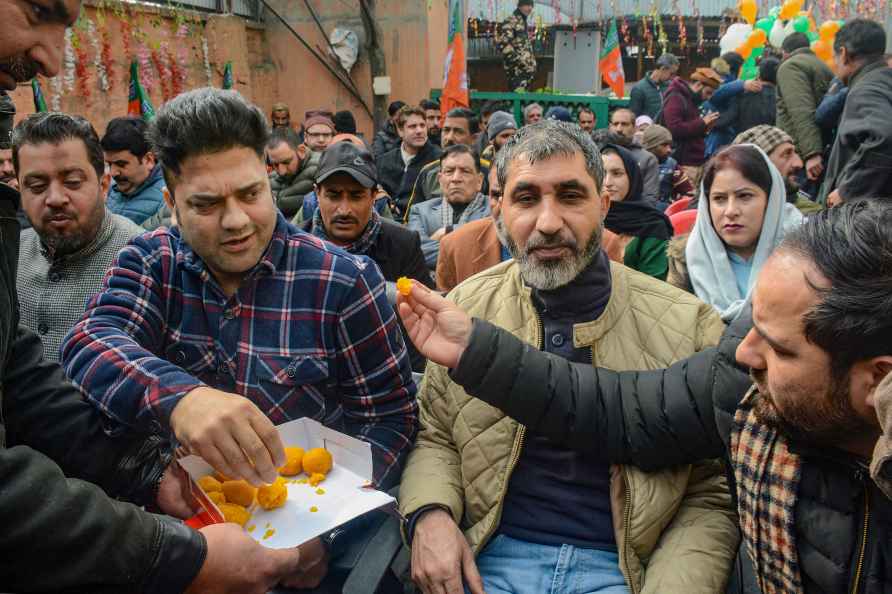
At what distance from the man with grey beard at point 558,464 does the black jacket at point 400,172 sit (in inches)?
181

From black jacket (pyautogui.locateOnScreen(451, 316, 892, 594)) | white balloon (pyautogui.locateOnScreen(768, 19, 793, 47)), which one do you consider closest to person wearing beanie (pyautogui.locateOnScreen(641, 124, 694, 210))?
black jacket (pyautogui.locateOnScreen(451, 316, 892, 594))

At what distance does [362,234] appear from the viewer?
387cm

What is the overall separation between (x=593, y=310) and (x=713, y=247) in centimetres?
145

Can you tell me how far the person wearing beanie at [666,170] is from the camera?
6.99 meters

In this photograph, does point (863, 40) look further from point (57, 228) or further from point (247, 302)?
point (57, 228)

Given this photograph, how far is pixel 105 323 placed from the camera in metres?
1.79

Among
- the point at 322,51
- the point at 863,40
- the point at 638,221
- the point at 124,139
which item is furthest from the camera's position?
the point at 322,51

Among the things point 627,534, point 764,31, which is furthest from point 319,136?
point 764,31

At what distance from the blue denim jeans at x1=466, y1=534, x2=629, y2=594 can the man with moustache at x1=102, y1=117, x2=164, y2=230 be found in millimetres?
3363

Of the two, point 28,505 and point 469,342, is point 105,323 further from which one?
point 469,342

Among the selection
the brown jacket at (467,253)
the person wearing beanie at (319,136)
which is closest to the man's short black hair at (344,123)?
the person wearing beanie at (319,136)

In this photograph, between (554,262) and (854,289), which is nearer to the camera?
(854,289)

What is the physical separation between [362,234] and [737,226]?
6.66 feet

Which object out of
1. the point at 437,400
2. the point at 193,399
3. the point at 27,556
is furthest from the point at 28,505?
the point at 437,400
